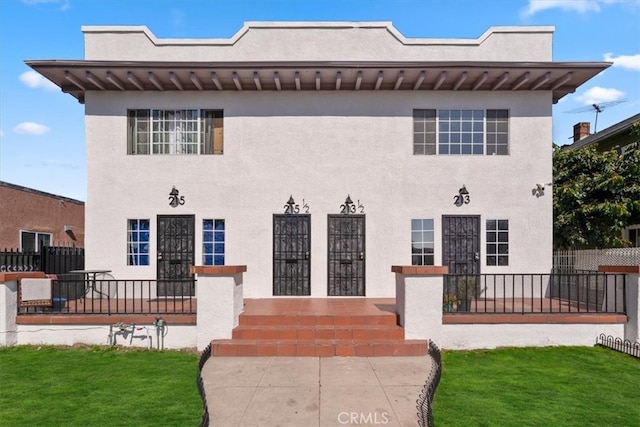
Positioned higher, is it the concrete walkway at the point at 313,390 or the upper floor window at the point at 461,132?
the upper floor window at the point at 461,132

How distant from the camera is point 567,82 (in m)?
11.3

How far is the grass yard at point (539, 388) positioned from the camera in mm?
5270

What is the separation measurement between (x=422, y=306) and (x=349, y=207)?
4.03 meters

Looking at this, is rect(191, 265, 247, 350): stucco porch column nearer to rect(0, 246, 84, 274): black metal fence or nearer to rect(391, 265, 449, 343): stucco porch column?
rect(391, 265, 449, 343): stucco porch column

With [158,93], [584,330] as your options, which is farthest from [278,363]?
[158,93]

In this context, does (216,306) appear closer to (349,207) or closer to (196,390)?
(196,390)

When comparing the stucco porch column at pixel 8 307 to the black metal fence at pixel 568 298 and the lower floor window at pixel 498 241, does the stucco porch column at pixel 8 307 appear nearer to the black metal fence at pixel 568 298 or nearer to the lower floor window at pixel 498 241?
the black metal fence at pixel 568 298

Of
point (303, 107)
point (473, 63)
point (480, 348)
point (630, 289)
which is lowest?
point (480, 348)

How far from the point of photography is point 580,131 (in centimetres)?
2412

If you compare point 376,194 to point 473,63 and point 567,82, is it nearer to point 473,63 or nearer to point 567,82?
point 473,63

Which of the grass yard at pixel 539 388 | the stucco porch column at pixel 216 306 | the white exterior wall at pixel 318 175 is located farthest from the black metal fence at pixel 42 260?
the grass yard at pixel 539 388

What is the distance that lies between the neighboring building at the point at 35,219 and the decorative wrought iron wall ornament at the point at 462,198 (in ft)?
52.3

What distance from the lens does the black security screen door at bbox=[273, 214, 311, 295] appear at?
11461 millimetres

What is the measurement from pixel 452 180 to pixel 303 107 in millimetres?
4684
